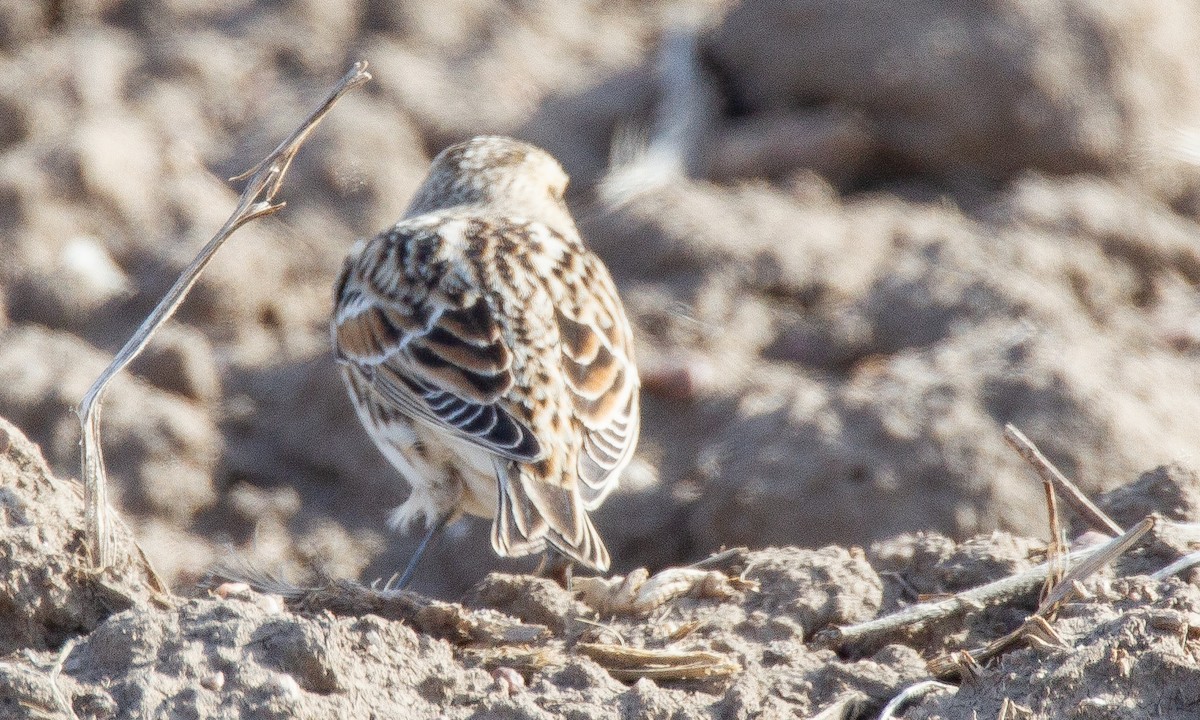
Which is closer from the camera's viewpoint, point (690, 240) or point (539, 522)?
point (539, 522)

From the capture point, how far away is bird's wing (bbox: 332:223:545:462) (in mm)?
5285

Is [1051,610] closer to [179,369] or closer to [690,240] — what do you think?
[690,240]

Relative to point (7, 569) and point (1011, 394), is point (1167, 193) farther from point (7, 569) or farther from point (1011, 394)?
point (7, 569)

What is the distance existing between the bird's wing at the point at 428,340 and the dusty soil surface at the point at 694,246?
2.45 feet

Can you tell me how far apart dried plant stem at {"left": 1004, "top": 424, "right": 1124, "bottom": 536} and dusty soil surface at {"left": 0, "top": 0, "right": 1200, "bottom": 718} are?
0.34 m

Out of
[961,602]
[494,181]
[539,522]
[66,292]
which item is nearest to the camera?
[961,602]

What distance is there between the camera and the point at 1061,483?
4.21m

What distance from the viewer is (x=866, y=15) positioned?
27.7 ft

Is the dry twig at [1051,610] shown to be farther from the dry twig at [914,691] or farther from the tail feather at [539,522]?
the tail feather at [539,522]

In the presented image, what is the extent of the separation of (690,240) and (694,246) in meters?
0.03

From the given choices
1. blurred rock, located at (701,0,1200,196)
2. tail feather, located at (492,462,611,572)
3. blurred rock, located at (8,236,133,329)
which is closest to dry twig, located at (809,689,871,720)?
tail feather, located at (492,462,611,572)

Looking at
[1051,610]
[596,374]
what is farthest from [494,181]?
[1051,610]

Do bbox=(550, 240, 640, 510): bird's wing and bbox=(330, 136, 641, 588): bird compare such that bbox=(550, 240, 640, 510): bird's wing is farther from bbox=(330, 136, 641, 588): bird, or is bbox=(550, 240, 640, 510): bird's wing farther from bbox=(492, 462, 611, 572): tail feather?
bbox=(492, 462, 611, 572): tail feather

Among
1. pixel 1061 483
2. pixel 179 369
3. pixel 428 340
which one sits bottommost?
pixel 1061 483
